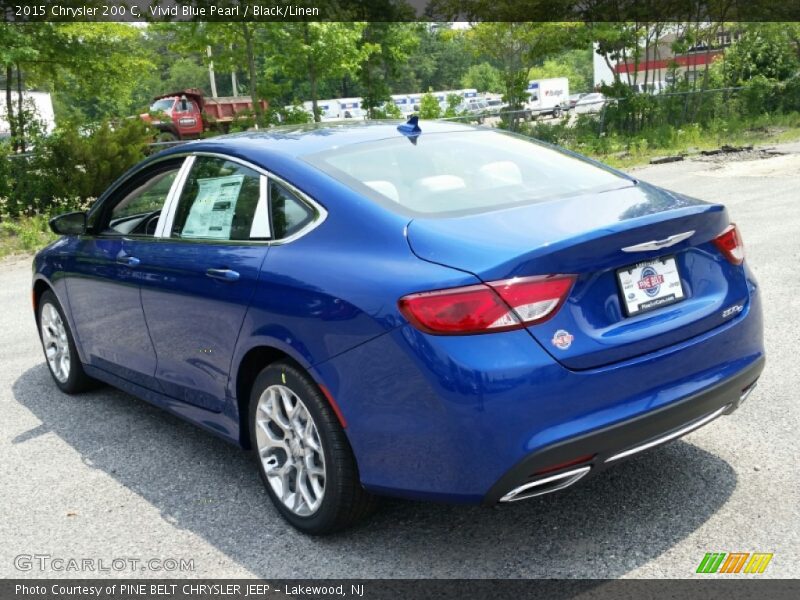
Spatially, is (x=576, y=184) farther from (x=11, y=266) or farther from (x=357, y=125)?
(x=11, y=266)

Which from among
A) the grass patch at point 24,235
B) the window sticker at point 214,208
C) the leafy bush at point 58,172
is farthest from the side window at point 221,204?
the leafy bush at point 58,172

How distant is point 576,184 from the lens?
12.6 feet

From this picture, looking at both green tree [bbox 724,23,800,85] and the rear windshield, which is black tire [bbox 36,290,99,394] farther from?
green tree [bbox 724,23,800,85]

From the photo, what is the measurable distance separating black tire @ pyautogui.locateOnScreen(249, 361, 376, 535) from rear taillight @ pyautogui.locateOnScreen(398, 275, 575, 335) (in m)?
0.63

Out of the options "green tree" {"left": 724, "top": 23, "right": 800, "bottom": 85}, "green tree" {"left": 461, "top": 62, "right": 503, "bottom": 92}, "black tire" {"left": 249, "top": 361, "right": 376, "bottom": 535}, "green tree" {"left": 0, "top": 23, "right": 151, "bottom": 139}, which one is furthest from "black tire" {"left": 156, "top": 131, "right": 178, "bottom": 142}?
"green tree" {"left": 461, "top": 62, "right": 503, "bottom": 92}

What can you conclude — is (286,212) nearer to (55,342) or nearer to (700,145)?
(55,342)

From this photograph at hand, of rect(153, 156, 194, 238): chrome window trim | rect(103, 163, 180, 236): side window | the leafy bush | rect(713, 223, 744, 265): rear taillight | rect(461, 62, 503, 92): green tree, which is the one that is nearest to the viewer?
rect(713, 223, 744, 265): rear taillight

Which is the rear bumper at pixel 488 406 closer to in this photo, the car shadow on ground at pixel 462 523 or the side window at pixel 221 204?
the car shadow on ground at pixel 462 523

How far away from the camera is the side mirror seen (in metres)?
5.32

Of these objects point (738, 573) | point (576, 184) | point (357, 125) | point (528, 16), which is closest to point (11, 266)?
point (357, 125)

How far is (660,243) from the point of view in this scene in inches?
125

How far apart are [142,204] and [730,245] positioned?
325 centimetres

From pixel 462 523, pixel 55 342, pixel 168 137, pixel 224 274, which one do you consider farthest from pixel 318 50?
pixel 462 523

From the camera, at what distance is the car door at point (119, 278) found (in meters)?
4.64
